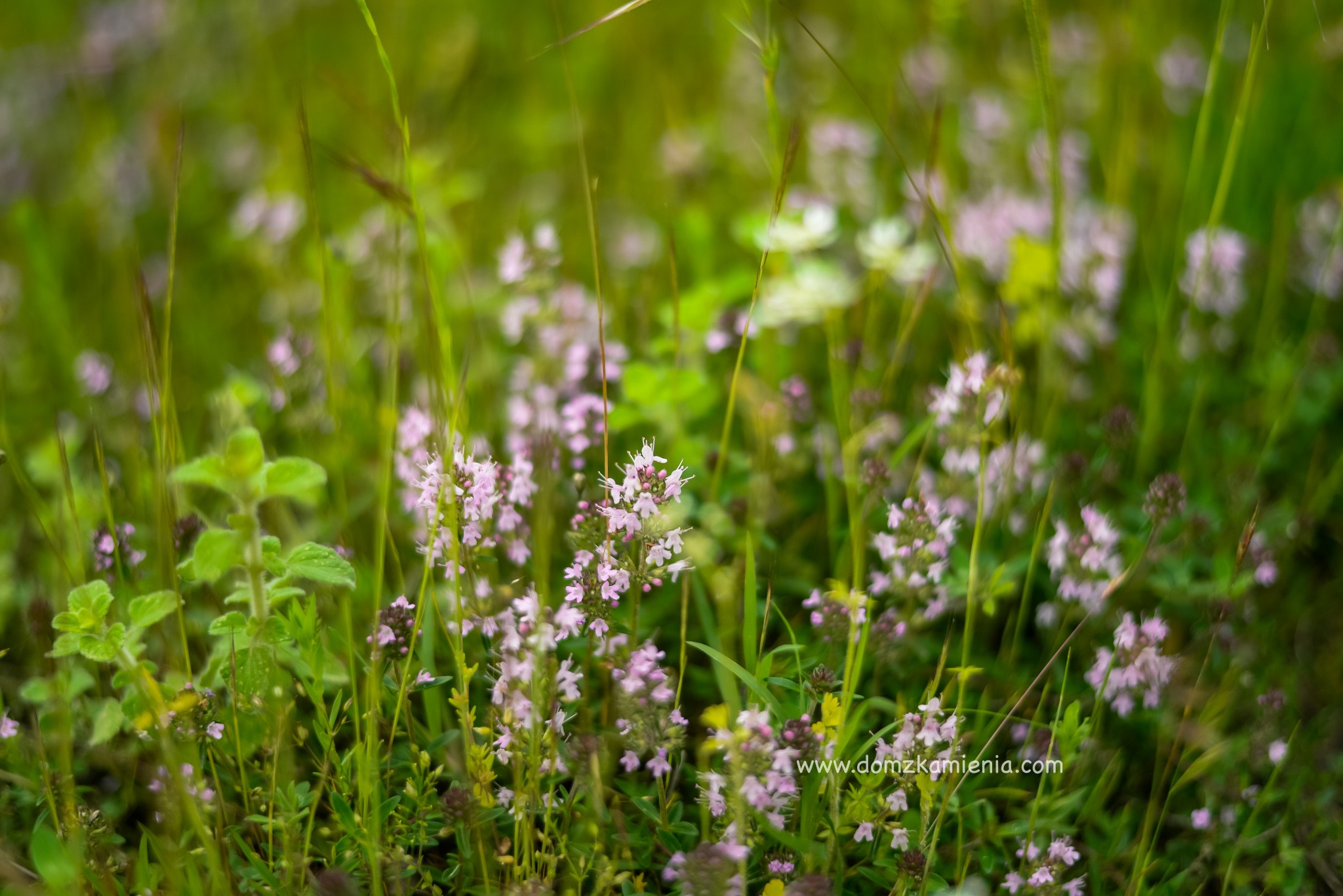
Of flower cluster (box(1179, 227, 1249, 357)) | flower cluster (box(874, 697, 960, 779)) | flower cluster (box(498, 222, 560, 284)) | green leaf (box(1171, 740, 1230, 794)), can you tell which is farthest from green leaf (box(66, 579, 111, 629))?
flower cluster (box(1179, 227, 1249, 357))

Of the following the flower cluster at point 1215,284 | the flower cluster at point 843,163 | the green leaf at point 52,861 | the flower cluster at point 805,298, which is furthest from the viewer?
the flower cluster at point 843,163

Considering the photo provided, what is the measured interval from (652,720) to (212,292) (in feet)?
8.38

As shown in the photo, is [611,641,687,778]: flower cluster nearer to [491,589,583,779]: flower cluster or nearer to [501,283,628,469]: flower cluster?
[491,589,583,779]: flower cluster

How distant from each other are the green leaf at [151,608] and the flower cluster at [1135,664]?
1501 mm

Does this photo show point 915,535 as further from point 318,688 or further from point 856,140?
point 856,140

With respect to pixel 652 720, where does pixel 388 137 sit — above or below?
above

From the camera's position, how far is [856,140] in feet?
9.61

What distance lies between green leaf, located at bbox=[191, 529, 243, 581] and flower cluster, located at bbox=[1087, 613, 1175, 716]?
1.37 m

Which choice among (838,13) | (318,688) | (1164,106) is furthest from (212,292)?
(1164,106)

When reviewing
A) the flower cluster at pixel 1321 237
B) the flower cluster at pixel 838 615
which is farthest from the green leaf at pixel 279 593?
the flower cluster at pixel 1321 237

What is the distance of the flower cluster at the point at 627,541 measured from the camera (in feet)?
4.67

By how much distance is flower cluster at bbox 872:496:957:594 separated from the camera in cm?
165

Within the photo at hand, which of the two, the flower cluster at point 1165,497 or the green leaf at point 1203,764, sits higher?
the flower cluster at point 1165,497

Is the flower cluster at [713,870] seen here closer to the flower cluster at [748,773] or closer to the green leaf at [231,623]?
the flower cluster at [748,773]
